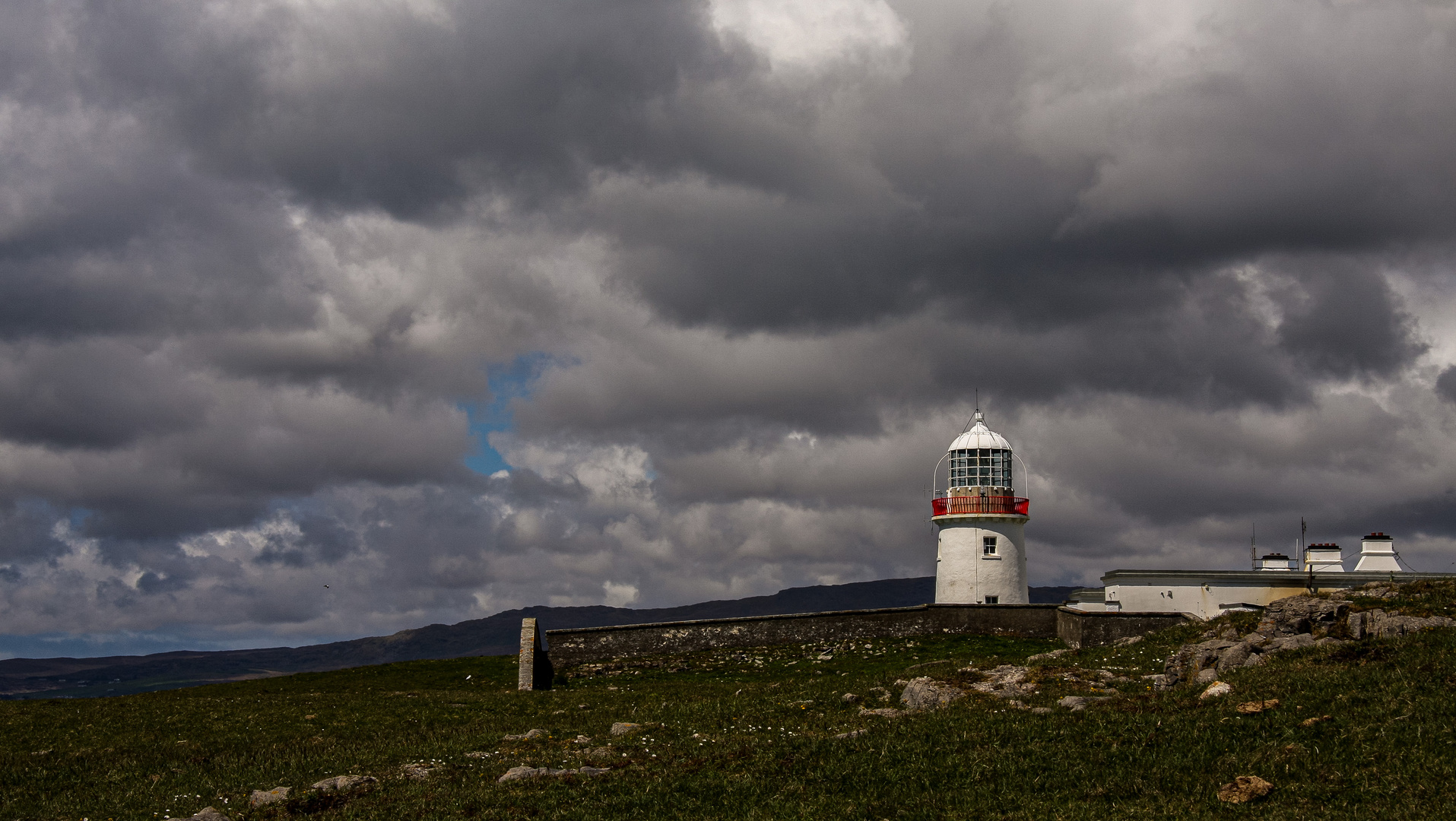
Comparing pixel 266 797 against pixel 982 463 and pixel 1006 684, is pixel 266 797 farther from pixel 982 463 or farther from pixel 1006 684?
pixel 982 463

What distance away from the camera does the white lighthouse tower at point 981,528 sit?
56.2 metres

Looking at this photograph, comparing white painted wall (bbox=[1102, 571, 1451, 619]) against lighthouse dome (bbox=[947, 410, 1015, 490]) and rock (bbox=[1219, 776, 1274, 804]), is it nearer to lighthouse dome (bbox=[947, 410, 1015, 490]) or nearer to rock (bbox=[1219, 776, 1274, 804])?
lighthouse dome (bbox=[947, 410, 1015, 490])

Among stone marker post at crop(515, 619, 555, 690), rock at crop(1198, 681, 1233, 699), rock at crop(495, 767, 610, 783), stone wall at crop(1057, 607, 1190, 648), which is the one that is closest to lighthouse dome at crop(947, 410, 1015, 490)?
stone wall at crop(1057, 607, 1190, 648)

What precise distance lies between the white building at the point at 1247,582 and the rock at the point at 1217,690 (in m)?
32.0

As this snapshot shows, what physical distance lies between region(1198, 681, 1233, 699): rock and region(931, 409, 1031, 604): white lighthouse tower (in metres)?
35.2

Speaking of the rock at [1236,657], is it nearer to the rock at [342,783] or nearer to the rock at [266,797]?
the rock at [342,783]

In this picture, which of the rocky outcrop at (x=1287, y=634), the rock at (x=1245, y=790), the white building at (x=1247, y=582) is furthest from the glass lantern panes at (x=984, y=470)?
the rock at (x=1245, y=790)

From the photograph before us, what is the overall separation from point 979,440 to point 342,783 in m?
44.8

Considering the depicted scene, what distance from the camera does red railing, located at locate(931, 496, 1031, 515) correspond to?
56.8 metres

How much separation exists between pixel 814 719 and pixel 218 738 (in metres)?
15.2

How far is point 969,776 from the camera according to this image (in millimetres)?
16641

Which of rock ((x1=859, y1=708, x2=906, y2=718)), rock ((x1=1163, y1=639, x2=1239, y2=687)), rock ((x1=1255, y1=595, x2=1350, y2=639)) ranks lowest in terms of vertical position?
rock ((x1=859, y1=708, x2=906, y2=718))

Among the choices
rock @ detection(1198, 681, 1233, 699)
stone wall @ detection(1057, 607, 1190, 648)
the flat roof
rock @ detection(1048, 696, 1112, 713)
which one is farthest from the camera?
the flat roof

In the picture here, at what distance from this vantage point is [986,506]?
2235 inches
